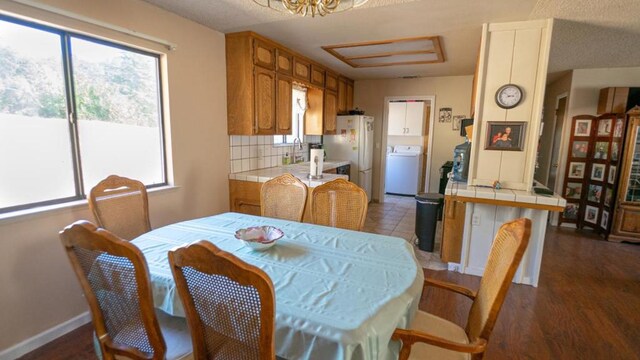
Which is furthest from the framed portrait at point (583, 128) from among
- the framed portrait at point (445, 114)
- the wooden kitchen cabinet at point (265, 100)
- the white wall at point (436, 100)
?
the wooden kitchen cabinet at point (265, 100)

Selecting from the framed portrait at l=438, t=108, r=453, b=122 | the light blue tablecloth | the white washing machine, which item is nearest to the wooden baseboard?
the light blue tablecloth

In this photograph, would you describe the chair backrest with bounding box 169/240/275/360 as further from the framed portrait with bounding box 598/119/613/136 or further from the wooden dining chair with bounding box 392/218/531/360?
the framed portrait with bounding box 598/119/613/136

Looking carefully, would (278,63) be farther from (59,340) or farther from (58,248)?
(59,340)

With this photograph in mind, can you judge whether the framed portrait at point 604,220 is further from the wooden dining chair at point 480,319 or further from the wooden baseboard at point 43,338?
the wooden baseboard at point 43,338

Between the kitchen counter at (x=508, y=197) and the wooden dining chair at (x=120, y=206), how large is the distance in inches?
98.6

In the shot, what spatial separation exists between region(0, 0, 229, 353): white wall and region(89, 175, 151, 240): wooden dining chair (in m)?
0.31

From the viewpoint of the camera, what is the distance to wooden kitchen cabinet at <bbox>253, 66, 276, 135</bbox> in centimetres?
319

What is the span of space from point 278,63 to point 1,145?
8.08 ft

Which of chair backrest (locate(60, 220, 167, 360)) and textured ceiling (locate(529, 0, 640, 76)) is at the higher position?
textured ceiling (locate(529, 0, 640, 76))

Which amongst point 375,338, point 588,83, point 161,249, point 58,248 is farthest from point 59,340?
point 588,83

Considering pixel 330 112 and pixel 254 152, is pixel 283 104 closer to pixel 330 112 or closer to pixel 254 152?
pixel 254 152

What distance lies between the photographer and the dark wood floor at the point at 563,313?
1908 millimetres

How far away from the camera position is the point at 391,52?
371 centimetres

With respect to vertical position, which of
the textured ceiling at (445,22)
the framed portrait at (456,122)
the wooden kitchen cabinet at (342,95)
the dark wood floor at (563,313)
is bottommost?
the dark wood floor at (563,313)
